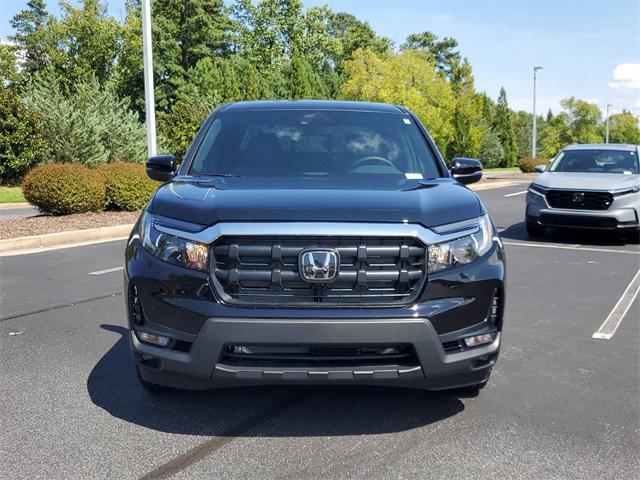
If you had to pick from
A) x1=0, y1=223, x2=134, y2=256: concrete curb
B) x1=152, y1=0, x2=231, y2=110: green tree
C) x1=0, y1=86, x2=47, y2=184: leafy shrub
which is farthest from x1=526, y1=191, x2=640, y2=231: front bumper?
x1=152, y1=0, x2=231, y2=110: green tree

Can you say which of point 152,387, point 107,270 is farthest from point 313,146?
point 107,270

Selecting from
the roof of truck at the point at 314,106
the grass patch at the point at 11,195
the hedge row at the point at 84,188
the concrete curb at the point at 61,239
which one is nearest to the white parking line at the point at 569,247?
the roof of truck at the point at 314,106

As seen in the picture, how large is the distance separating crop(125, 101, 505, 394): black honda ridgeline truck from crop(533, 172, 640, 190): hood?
8.11m

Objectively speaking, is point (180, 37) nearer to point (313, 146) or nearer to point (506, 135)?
point (506, 135)

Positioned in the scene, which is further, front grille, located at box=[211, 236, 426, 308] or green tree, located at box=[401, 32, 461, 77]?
green tree, located at box=[401, 32, 461, 77]

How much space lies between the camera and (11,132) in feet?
82.2

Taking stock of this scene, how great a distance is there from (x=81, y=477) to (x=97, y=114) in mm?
23929

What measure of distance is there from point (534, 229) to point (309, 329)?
9.24m

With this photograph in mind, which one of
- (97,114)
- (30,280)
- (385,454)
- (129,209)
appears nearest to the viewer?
(385,454)

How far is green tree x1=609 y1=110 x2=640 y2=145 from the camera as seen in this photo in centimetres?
10230

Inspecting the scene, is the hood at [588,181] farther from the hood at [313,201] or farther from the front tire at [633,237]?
the hood at [313,201]

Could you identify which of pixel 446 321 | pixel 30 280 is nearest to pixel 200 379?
pixel 446 321

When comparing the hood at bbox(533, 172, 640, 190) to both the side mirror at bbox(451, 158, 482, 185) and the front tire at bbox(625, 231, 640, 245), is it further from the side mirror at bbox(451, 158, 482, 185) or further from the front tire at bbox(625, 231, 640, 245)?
the side mirror at bbox(451, 158, 482, 185)

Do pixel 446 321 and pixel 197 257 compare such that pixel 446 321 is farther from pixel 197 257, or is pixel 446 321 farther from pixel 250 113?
pixel 250 113
